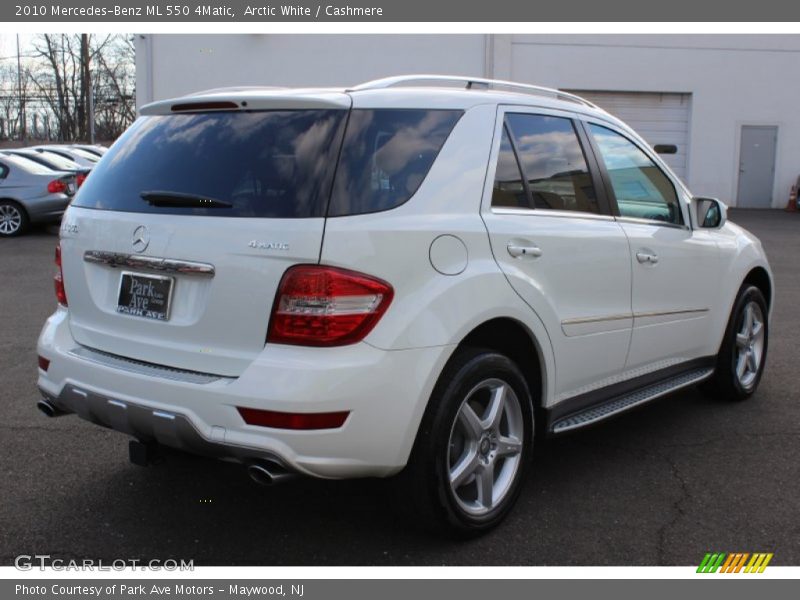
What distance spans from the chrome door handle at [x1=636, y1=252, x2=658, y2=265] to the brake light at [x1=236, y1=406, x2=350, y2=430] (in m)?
2.08

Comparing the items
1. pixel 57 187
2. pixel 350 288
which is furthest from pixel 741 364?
pixel 57 187

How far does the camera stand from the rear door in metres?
3.64

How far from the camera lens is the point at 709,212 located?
5031 millimetres

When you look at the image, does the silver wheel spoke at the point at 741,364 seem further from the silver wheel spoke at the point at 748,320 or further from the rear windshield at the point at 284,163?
the rear windshield at the point at 284,163

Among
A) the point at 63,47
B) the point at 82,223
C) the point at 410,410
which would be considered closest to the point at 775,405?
the point at 410,410

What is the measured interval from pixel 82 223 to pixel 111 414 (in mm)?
860

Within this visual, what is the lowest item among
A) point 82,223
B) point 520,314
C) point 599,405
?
point 599,405

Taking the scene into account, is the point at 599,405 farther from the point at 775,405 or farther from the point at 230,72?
the point at 230,72

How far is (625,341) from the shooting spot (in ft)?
14.3

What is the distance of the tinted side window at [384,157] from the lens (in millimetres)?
3109

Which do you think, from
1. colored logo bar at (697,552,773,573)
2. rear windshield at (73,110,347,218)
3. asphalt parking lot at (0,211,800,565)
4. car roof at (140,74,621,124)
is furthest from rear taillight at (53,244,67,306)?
colored logo bar at (697,552,773,573)

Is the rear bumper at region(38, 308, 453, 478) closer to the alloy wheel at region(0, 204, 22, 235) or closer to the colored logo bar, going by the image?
the colored logo bar

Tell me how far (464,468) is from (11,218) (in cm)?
1371

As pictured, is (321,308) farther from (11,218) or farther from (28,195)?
(11,218)
